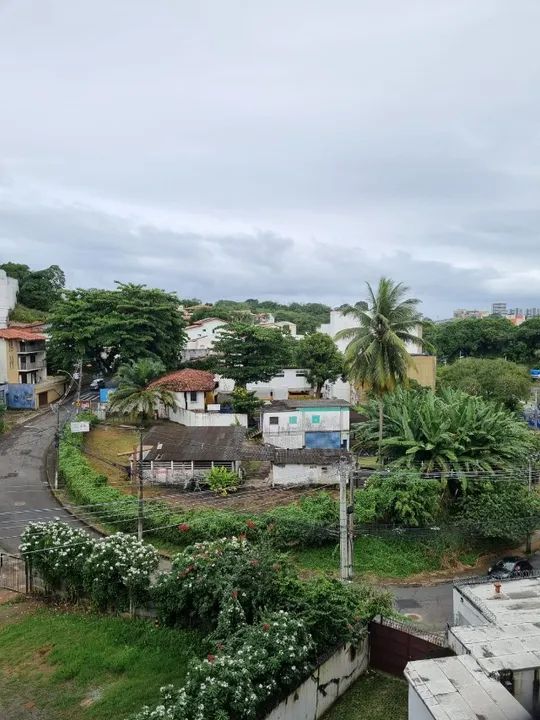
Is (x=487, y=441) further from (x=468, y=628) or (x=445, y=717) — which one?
(x=445, y=717)

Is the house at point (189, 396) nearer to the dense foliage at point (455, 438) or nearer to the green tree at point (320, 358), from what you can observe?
the green tree at point (320, 358)

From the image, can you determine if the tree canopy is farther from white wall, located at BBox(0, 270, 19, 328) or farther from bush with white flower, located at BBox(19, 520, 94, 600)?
bush with white flower, located at BBox(19, 520, 94, 600)

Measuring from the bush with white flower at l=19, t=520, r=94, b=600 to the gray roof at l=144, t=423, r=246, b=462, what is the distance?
10.6m

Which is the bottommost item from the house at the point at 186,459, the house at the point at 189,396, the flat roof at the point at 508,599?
the flat roof at the point at 508,599

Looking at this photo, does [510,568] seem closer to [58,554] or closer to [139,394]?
[58,554]

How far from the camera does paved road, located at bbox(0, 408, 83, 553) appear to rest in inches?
972

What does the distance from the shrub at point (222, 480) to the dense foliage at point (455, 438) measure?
724 cm

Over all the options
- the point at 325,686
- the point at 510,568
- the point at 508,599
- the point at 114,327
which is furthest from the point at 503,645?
the point at 114,327

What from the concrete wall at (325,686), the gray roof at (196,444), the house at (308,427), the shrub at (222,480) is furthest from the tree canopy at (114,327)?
the concrete wall at (325,686)

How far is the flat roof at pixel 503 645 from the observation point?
36.5 feet

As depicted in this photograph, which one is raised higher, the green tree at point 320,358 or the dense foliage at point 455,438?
the green tree at point 320,358

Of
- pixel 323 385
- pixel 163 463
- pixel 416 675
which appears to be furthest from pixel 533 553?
pixel 323 385

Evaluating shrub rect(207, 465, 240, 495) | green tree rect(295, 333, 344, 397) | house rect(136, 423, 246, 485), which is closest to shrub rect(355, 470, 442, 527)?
shrub rect(207, 465, 240, 495)

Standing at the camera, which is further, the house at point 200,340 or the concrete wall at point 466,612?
the house at point 200,340
